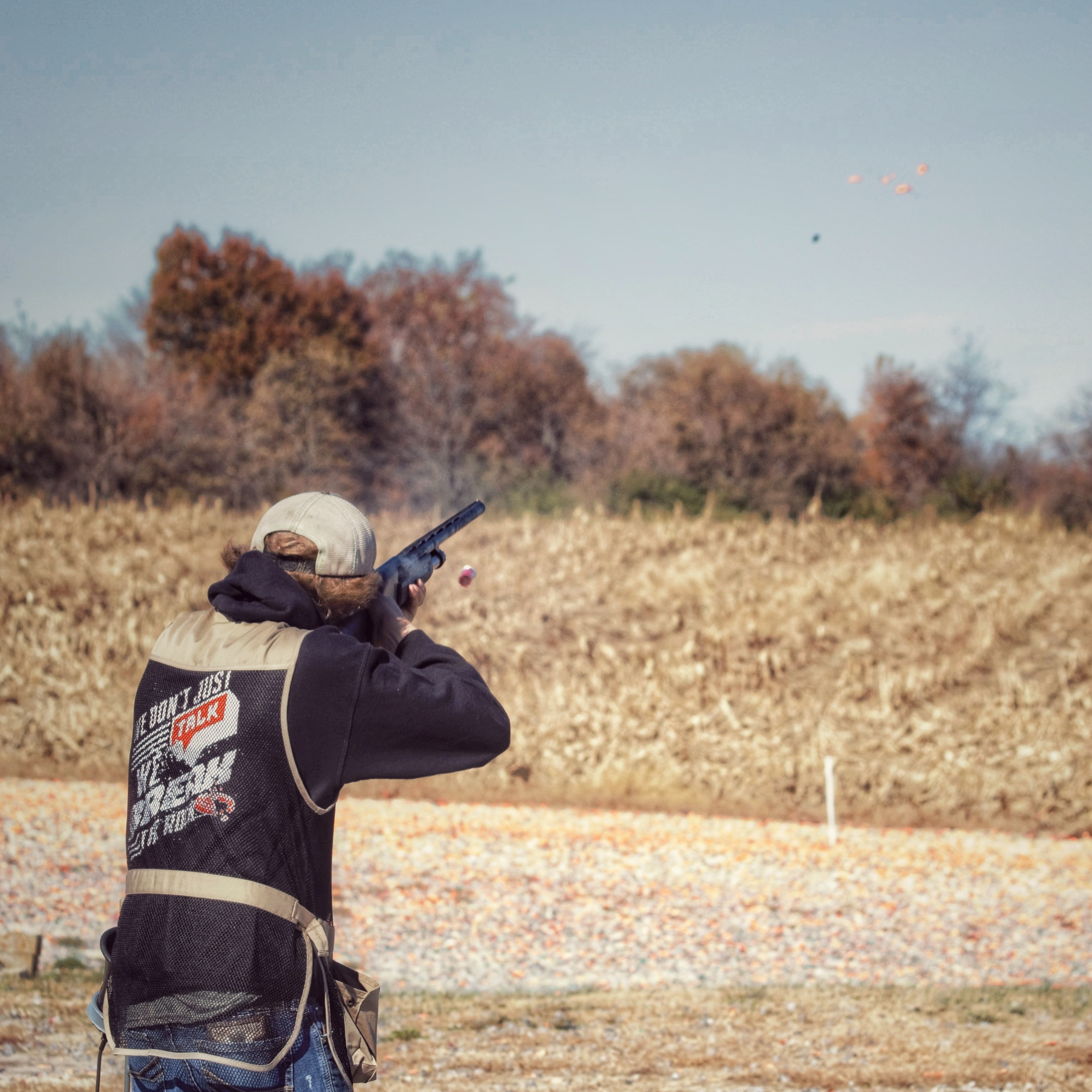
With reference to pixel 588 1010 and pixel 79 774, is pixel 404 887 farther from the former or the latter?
pixel 79 774

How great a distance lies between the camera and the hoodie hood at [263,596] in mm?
2135

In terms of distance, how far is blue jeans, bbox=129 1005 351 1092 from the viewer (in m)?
2.03

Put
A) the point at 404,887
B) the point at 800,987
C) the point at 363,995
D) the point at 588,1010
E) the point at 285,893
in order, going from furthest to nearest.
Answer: the point at 404,887
the point at 800,987
the point at 588,1010
the point at 363,995
the point at 285,893

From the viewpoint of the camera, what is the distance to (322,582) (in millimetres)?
2291

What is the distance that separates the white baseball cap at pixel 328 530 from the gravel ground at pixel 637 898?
5872 mm

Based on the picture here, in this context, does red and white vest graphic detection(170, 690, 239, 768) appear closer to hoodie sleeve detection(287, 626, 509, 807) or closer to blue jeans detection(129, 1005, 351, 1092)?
hoodie sleeve detection(287, 626, 509, 807)

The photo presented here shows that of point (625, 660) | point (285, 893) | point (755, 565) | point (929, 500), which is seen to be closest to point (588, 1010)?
point (285, 893)

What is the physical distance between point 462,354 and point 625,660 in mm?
17174

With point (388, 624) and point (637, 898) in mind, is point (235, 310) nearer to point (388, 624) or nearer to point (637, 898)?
point (637, 898)

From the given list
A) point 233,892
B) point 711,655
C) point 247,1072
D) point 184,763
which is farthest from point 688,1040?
point 711,655

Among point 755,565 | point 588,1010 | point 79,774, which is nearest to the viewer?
point 588,1010

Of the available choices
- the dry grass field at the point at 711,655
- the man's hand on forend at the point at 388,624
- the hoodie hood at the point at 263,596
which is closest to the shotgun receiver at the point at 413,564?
the man's hand on forend at the point at 388,624

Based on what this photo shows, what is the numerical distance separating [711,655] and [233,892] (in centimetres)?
1480

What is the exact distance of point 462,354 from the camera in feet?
104
